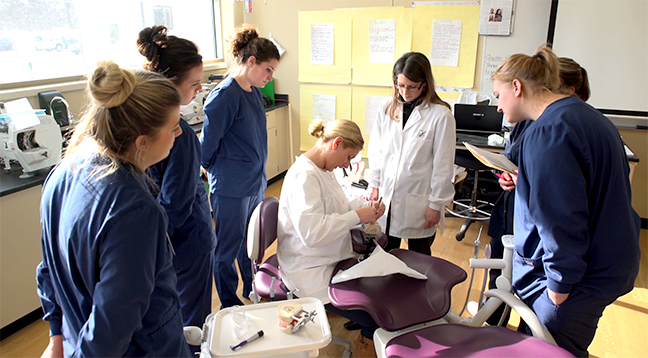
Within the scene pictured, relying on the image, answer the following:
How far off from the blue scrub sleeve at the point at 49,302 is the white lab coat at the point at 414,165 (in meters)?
1.49

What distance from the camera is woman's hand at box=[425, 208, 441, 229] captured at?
2039 mm

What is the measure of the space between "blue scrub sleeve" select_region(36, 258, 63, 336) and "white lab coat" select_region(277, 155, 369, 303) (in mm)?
775

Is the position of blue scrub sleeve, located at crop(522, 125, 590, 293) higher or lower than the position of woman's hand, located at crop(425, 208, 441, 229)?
higher

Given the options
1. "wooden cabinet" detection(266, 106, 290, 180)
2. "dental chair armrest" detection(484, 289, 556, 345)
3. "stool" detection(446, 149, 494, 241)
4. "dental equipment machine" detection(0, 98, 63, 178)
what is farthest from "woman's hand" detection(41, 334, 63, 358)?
"wooden cabinet" detection(266, 106, 290, 180)

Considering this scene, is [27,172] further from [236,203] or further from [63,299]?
[63,299]

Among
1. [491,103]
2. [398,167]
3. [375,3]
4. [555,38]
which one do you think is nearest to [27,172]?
[398,167]

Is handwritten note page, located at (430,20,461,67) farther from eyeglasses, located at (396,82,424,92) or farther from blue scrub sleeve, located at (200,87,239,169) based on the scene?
blue scrub sleeve, located at (200,87,239,169)

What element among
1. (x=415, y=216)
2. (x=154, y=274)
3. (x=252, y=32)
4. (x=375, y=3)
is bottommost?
(x=415, y=216)

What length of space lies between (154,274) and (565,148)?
1075 mm

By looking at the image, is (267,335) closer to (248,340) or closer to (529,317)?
(248,340)

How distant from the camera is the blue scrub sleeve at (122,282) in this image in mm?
807

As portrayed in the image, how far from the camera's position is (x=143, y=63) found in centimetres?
Result: 149

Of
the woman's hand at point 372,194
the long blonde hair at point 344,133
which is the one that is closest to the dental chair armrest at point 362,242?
the long blonde hair at point 344,133

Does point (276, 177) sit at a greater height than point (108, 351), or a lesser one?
lesser
